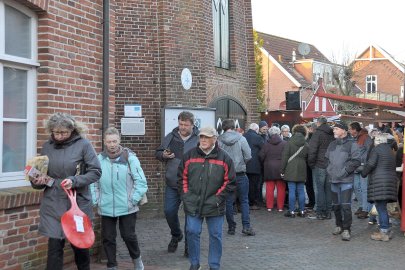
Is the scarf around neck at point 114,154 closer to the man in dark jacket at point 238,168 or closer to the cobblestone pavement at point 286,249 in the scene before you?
the cobblestone pavement at point 286,249

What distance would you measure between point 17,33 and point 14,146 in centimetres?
130

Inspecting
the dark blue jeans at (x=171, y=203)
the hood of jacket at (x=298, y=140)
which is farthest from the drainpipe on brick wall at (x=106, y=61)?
the hood of jacket at (x=298, y=140)

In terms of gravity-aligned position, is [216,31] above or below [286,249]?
above

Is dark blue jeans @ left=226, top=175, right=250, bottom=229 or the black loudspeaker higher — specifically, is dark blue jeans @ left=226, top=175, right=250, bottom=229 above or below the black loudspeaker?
below

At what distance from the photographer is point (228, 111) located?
14031 millimetres

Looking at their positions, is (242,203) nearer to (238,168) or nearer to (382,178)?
(238,168)

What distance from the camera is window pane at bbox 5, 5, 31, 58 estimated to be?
21.1 feet

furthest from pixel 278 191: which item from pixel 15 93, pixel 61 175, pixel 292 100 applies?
pixel 292 100

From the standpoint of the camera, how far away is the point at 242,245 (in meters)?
8.77

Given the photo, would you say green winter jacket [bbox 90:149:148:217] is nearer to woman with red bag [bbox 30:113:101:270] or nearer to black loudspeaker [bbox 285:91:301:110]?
woman with red bag [bbox 30:113:101:270]

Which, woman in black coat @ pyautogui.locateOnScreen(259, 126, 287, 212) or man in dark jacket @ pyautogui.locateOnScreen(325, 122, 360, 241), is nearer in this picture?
man in dark jacket @ pyautogui.locateOnScreen(325, 122, 360, 241)

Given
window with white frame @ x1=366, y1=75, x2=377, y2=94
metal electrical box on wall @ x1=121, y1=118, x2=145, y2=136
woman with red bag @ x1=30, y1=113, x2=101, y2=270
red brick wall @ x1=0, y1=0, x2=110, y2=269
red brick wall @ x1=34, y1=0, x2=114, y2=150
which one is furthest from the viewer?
window with white frame @ x1=366, y1=75, x2=377, y2=94

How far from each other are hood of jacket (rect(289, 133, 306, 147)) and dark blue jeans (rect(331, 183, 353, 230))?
228cm

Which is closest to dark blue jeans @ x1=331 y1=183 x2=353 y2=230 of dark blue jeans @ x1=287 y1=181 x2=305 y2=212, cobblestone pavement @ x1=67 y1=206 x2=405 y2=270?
cobblestone pavement @ x1=67 y1=206 x2=405 y2=270
